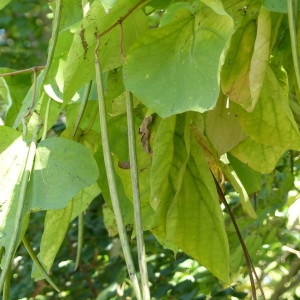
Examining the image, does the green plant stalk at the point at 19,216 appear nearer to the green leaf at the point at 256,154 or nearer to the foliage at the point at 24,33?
the green leaf at the point at 256,154

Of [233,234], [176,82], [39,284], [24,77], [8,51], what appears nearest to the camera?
[176,82]

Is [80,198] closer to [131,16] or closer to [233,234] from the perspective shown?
[131,16]

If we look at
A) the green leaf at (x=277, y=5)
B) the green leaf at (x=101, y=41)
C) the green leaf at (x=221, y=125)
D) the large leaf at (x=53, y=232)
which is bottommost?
the large leaf at (x=53, y=232)

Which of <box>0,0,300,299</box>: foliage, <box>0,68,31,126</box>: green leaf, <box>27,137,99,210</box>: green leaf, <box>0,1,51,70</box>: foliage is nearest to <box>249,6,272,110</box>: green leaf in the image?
<box>0,0,300,299</box>: foliage

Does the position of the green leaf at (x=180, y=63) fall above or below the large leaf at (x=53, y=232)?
above

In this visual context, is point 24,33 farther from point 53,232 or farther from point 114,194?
point 114,194

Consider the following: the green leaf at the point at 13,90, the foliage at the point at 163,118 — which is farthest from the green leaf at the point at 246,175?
the green leaf at the point at 13,90

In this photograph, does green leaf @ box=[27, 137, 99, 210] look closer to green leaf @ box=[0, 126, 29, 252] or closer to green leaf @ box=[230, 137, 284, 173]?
green leaf @ box=[0, 126, 29, 252]

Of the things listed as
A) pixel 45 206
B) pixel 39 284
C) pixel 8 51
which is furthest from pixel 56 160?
pixel 8 51

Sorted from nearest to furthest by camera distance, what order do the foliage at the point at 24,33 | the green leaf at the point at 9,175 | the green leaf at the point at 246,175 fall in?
1. the green leaf at the point at 9,175
2. the green leaf at the point at 246,175
3. the foliage at the point at 24,33
